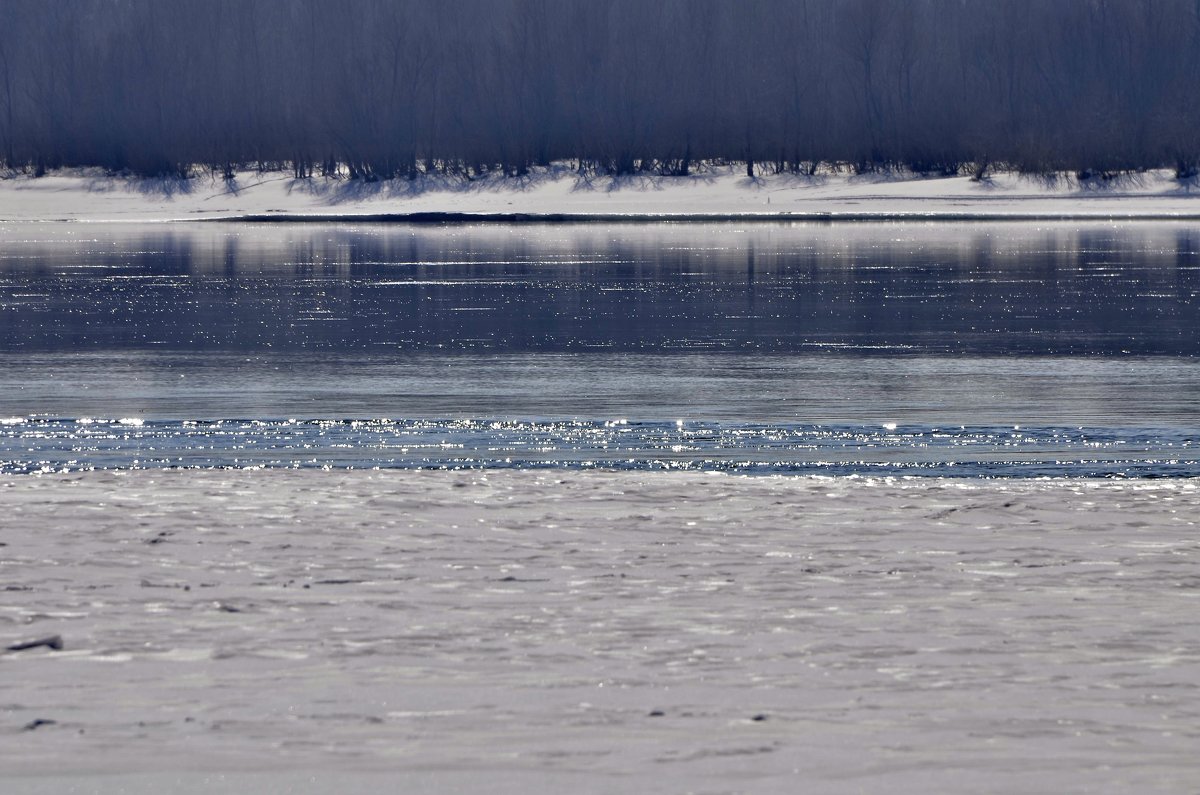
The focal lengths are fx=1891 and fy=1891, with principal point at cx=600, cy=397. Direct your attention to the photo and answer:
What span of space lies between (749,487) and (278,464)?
248 centimetres

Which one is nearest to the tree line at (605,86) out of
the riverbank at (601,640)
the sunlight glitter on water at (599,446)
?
the sunlight glitter on water at (599,446)

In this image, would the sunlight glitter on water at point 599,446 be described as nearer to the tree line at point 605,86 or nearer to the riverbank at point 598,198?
the riverbank at point 598,198

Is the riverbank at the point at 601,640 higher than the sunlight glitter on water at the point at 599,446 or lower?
lower

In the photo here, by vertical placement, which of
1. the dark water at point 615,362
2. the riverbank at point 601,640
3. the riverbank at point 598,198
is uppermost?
the riverbank at point 598,198

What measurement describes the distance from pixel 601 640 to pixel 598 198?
1899 inches

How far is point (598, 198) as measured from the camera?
2092 inches

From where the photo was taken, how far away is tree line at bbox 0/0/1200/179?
198 feet

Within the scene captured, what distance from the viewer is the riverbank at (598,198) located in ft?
154

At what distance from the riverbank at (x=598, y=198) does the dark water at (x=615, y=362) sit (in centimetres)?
1813

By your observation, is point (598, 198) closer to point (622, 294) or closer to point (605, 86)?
point (605, 86)

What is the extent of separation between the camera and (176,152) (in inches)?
2477

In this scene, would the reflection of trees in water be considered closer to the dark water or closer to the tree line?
the dark water

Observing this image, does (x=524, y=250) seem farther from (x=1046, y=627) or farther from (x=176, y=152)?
(x=176, y=152)

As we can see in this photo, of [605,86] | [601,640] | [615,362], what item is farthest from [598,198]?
[601,640]
